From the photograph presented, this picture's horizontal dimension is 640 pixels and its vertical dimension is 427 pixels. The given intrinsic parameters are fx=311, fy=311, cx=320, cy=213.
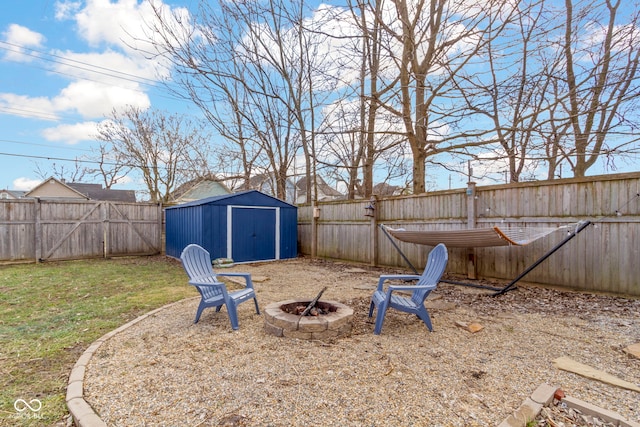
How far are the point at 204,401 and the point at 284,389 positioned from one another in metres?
0.49

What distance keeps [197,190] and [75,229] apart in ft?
35.5

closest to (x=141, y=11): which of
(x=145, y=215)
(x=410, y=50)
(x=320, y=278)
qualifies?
(x=145, y=215)

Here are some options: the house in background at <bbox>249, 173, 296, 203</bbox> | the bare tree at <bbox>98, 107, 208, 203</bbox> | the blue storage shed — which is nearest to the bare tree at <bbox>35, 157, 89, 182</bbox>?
the bare tree at <bbox>98, 107, 208, 203</bbox>

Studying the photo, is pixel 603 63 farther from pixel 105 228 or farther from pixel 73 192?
pixel 73 192

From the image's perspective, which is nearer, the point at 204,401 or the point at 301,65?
the point at 204,401

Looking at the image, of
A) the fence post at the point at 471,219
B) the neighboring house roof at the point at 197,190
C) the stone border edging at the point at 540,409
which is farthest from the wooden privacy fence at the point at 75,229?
the stone border edging at the point at 540,409

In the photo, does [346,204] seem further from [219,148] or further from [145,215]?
[219,148]

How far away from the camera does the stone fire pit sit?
2.82m

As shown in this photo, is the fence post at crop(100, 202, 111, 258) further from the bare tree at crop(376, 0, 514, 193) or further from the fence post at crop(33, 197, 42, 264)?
the bare tree at crop(376, 0, 514, 193)

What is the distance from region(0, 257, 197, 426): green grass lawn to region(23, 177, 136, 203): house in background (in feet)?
42.6

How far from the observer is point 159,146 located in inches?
619

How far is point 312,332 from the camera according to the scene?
2.82 metres

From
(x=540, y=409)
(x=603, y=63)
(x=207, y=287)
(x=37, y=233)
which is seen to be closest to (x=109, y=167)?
(x=37, y=233)

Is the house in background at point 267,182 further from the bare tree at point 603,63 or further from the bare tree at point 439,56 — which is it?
the bare tree at point 603,63
